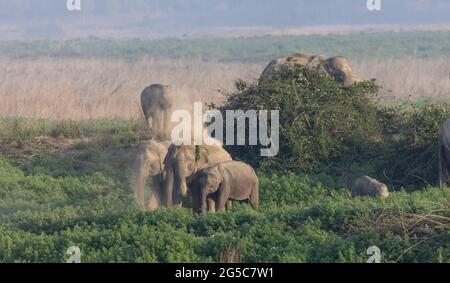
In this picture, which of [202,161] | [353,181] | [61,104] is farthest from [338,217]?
[61,104]

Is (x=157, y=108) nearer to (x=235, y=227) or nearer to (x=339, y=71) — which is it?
(x=339, y=71)

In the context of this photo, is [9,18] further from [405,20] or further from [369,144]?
[369,144]

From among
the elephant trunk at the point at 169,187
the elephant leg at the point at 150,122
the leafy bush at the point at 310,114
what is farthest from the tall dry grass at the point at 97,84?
the elephant trunk at the point at 169,187

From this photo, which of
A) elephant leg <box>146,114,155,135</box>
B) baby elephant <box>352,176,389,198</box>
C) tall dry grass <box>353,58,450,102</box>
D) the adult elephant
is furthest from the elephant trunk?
tall dry grass <box>353,58,450,102</box>

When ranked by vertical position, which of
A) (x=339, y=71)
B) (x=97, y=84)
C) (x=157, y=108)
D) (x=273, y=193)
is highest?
(x=339, y=71)

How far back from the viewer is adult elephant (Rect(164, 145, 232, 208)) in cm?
1421

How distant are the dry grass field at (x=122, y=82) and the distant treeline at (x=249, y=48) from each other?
675 cm

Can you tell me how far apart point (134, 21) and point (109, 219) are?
81256 mm

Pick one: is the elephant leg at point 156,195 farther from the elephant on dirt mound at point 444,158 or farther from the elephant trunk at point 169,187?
the elephant on dirt mound at point 444,158

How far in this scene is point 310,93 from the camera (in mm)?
17516

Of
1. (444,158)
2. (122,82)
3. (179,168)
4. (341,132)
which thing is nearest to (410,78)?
(122,82)

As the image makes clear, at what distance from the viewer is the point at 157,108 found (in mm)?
17250

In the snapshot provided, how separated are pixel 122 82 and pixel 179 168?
A: 14.8m

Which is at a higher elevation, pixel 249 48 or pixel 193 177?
pixel 193 177
